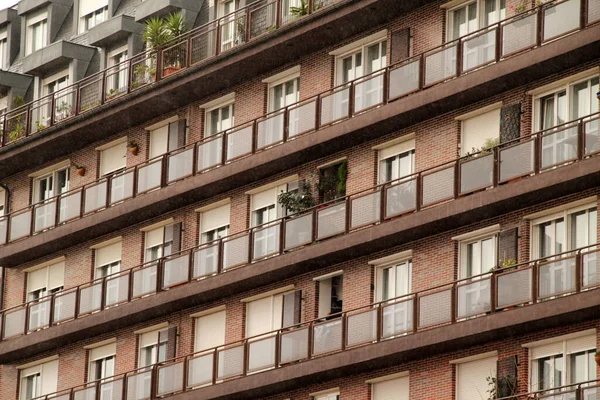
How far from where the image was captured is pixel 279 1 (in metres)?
63.2

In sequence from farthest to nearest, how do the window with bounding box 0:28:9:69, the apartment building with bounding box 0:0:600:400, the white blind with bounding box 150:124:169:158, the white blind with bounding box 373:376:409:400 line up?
the window with bounding box 0:28:9:69 → the white blind with bounding box 150:124:169:158 → the white blind with bounding box 373:376:409:400 → the apartment building with bounding box 0:0:600:400

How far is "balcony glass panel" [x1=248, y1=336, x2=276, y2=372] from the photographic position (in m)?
60.8

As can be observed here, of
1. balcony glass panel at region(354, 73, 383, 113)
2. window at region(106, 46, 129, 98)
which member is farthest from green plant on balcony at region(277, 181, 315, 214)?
window at region(106, 46, 129, 98)

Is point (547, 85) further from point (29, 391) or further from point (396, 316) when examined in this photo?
point (29, 391)

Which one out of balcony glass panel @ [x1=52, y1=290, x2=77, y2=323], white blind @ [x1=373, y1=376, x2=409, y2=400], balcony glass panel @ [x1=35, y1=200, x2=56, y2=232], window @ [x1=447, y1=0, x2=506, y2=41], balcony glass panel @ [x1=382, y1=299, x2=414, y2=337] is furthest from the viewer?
balcony glass panel @ [x1=35, y1=200, x2=56, y2=232]

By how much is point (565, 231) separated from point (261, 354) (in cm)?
1020

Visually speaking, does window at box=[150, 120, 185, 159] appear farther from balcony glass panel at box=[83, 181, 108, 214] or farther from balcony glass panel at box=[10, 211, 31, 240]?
balcony glass panel at box=[10, 211, 31, 240]

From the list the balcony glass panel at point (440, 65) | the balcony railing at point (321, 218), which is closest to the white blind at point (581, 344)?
the balcony railing at point (321, 218)

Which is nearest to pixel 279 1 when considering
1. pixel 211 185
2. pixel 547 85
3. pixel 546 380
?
pixel 211 185

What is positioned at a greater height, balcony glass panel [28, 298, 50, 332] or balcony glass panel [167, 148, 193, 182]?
balcony glass panel [167, 148, 193, 182]

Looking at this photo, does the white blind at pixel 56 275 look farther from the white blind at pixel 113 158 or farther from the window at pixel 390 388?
the window at pixel 390 388

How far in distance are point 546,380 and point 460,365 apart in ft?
9.69

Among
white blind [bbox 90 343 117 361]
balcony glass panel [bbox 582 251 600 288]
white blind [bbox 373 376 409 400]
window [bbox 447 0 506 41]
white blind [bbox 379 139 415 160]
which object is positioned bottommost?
white blind [bbox 373 376 409 400]

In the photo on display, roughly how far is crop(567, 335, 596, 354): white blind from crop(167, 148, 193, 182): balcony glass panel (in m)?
15.5
